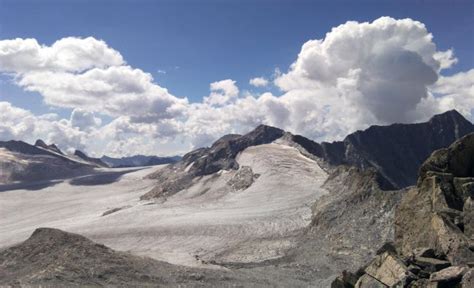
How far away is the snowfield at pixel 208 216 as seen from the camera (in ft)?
248

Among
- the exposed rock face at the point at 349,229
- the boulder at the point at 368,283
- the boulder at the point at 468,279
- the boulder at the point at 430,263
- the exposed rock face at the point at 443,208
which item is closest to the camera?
the boulder at the point at 468,279

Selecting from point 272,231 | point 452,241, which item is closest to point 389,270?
point 452,241

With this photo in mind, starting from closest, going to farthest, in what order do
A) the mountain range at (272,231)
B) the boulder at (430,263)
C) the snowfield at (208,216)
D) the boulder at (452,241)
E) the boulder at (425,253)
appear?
the boulder at (430,263) < the boulder at (452,241) < the boulder at (425,253) < the mountain range at (272,231) < the snowfield at (208,216)

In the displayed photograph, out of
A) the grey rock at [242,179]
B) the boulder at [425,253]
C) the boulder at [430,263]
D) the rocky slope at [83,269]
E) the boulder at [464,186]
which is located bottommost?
the rocky slope at [83,269]

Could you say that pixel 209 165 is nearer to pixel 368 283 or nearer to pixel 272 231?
pixel 272 231

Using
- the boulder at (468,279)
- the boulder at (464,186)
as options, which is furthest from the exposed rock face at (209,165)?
the boulder at (468,279)

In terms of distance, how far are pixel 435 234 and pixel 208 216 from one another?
236 ft

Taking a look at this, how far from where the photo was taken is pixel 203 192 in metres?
140

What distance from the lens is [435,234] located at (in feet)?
95.6

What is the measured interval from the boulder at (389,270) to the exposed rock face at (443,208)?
2.81m

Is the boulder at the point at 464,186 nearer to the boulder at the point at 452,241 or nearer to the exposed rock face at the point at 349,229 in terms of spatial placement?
the boulder at the point at 452,241

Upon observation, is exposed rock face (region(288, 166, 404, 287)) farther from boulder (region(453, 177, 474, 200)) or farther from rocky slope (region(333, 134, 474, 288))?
boulder (region(453, 177, 474, 200))

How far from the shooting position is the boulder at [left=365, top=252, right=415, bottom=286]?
24.5 meters

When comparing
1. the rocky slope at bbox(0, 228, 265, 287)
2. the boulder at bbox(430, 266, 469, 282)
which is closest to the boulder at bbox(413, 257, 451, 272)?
the boulder at bbox(430, 266, 469, 282)
